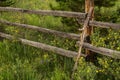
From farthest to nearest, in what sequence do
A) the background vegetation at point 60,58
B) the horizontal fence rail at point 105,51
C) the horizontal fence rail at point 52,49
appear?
the horizontal fence rail at point 52,49, the background vegetation at point 60,58, the horizontal fence rail at point 105,51

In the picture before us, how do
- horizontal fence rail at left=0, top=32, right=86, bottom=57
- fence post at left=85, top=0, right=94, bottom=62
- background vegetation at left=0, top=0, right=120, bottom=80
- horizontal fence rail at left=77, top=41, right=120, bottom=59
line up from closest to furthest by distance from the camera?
horizontal fence rail at left=77, top=41, right=120, bottom=59 < background vegetation at left=0, top=0, right=120, bottom=80 < fence post at left=85, top=0, right=94, bottom=62 < horizontal fence rail at left=0, top=32, right=86, bottom=57

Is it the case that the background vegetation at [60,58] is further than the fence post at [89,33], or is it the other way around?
the fence post at [89,33]

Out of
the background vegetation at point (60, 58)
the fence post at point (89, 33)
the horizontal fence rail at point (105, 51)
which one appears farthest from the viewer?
the fence post at point (89, 33)

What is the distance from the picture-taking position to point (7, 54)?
21.1 ft

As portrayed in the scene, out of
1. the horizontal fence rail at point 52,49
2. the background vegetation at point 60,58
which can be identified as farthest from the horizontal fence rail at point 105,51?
the horizontal fence rail at point 52,49

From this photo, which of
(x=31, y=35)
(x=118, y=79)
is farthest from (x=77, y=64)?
(x=31, y=35)

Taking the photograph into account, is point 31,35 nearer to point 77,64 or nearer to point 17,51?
point 17,51

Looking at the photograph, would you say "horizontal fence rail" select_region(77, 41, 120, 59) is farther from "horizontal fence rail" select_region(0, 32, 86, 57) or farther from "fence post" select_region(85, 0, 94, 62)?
"horizontal fence rail" select_region(0, 32, 86, 57)

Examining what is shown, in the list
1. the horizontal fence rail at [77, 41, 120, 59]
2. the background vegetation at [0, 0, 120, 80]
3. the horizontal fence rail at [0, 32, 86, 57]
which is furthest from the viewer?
the horizontal fence rail at [0, 32, 86, 57]

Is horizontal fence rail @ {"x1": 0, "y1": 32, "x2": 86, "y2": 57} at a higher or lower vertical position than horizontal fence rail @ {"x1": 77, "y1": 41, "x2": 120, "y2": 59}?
lower

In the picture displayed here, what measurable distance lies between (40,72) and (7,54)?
127cm

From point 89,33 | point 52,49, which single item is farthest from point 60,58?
point 89,33

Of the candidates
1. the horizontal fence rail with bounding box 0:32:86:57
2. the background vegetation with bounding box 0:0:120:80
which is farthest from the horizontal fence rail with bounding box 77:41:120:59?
the horizontal fence rail with bounding box 0:32:86:57

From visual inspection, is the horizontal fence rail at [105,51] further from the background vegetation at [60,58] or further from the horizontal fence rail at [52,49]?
the horizontal fence rail at [52,49]
